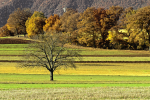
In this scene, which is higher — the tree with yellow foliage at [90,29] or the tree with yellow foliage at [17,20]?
the tree with yellow foliage at [17,20]

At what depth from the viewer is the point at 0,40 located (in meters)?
101

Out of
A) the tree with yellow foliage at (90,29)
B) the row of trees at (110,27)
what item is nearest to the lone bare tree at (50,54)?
the row of trees at (110,27)

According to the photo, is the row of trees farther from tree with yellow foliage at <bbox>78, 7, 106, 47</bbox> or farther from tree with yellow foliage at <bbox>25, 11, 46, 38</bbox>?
tree with yellow foliage at <bbox>25, 11, 46, 38</bbox>

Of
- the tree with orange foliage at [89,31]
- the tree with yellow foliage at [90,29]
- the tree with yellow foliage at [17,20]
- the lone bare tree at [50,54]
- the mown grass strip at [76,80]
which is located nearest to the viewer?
the mown grass strip at [76,80]

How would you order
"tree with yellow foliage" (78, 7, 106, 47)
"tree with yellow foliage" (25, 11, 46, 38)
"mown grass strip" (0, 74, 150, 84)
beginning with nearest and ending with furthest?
1. "mown grass strip" (0, 74, 150, 84)
2. "tree with yellow foliage" (78, 7, 106, 47)
3. "tree with yellow foliage" (25, 11, 46, 38)

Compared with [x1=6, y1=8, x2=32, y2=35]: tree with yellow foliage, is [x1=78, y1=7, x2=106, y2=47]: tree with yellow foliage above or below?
below

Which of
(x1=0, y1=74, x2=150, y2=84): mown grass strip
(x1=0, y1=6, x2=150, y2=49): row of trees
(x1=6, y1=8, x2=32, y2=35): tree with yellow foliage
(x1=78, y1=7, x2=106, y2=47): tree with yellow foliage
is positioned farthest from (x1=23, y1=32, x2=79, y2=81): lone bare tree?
(x1=6, y1=8, x2=32, y2=35): tree with yellow foliage

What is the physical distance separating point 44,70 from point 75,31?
49782mm

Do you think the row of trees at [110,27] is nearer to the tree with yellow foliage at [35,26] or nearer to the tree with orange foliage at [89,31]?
the tree with orange foliage at [89,31]

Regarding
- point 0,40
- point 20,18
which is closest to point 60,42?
point 0,40

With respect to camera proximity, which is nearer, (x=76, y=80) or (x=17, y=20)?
(x=76, y=80)

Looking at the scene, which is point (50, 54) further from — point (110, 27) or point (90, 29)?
point (110, 27)

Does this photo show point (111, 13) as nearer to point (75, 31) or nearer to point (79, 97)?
point (75, 31)

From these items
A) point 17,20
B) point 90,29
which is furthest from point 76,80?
point 17,20
